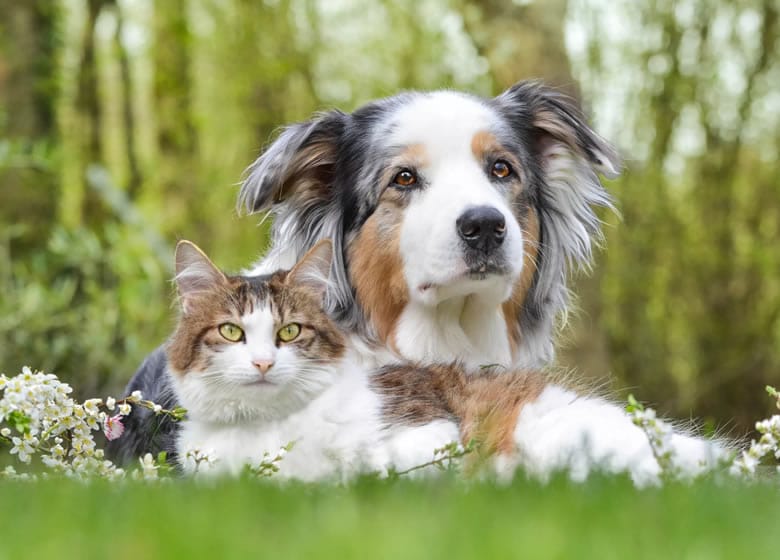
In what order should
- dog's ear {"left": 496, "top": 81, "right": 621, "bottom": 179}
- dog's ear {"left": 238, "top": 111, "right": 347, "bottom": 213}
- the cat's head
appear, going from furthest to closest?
dog's ear {"left": 496, "top": 81, "right": 621, "bottom": 179}
dog's ear {"left": 238, "top": 111, "right": 347, "bottom": 213}
the cat's head

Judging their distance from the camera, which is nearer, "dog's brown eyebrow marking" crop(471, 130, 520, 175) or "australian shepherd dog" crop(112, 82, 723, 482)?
"australian shepherd dog" crop(112, 82, 723, 482)

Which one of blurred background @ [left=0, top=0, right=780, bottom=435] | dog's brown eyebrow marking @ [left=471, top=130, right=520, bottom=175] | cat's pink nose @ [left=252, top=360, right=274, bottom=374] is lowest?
cat's pink nose @ [left=252, top=360, right=274, bottom=374]

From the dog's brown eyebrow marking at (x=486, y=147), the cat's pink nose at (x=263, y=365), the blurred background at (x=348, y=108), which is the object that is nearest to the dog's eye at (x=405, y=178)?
the dog's brown eyebrow marking at (x=486, y=147)

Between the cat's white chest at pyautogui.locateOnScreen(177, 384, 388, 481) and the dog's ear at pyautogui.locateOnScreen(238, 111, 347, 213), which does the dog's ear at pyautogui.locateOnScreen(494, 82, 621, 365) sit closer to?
the dog's ear at pyautogui.locateOnScreen(238, 111, 347, 213)

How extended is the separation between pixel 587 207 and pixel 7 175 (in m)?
7.00

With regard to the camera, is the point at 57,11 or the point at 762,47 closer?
the point at 57,11

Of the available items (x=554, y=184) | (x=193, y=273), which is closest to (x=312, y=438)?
(x=193, y=273)

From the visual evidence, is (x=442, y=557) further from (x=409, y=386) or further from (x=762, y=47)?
(x=762, y=47)

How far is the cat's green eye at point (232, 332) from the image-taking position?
4.71m

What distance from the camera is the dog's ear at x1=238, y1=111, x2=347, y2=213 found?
5.79 meters

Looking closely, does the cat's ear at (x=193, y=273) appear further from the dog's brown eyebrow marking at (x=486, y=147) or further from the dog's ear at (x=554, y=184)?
the dog's ear at (x=554, y=184)

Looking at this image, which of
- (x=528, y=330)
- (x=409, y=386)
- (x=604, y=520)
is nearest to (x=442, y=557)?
(x=604, y=520)

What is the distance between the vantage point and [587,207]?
6.34m

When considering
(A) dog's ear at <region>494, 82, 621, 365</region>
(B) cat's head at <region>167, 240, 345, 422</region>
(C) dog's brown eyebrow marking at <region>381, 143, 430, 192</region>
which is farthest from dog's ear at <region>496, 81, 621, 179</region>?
(B) cat's head at <region>167, 240, 345, 422</region>
